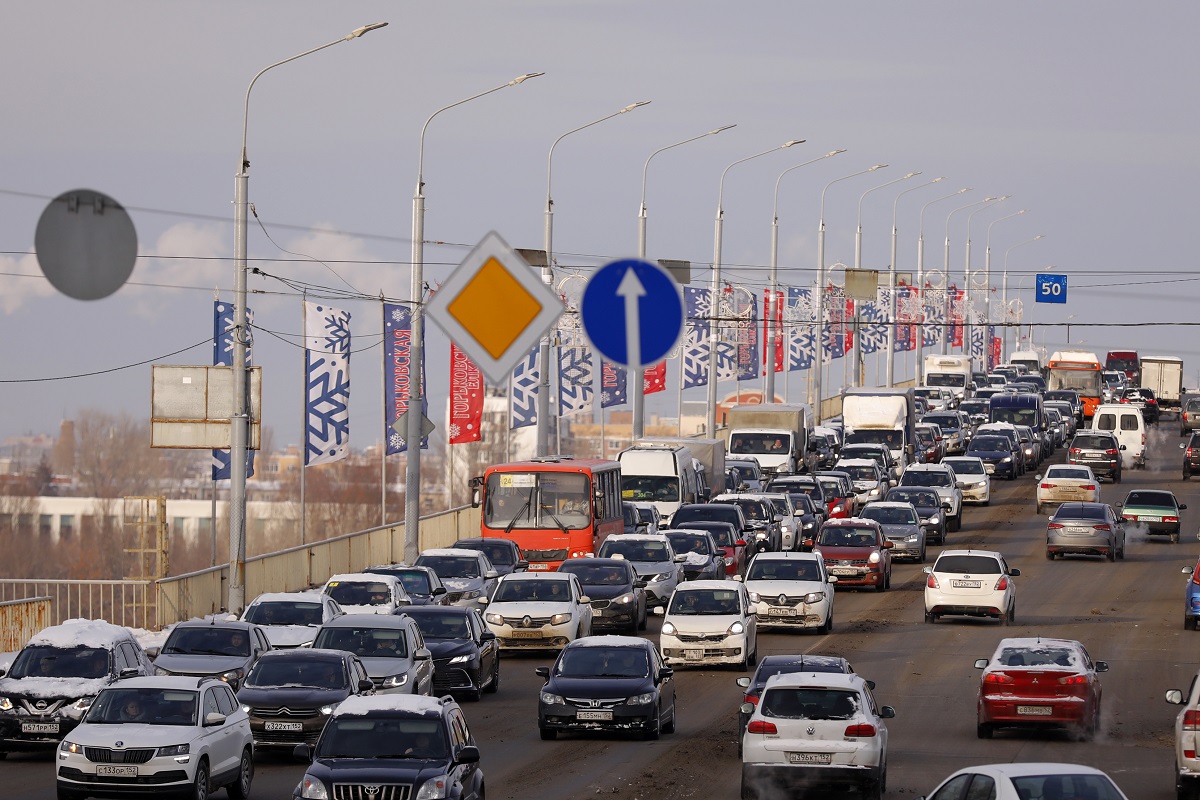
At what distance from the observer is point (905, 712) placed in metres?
26.5

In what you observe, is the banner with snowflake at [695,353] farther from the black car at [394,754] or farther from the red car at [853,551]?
the black car at [394,754]

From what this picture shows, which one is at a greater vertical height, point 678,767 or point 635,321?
point 635,321

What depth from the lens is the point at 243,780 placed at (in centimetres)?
1912

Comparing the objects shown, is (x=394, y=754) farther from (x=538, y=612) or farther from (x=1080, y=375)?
(x=1080, y=375)

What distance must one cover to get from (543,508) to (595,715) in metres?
17.4

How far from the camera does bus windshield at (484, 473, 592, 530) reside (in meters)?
40.4

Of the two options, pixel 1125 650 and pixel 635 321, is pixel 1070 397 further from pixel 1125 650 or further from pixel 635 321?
pixel 635 321

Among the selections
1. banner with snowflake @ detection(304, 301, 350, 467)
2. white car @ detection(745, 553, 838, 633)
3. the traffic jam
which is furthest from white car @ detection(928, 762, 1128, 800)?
banner with snowflake @ detection(304, 301, 350, 467)

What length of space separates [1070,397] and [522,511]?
181 ft

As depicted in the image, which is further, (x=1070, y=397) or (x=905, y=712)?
(x=1070, y=397)

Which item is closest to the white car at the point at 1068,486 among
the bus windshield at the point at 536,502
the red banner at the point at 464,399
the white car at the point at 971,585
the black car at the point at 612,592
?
the red banner at the point at 464,399

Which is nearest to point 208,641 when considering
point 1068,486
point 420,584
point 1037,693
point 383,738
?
point 383,738

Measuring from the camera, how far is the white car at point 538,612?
31.7 metres

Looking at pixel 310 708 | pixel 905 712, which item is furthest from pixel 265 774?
pixel 905 712
